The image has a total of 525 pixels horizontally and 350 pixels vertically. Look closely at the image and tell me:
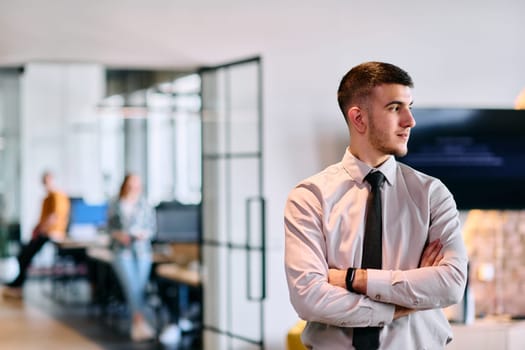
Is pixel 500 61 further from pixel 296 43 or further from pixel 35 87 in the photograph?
pixel 35 87

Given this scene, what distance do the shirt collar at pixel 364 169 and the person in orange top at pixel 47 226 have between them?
8920 mm

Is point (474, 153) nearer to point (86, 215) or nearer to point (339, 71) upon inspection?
point (339, 71)

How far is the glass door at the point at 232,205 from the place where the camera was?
6191 mm

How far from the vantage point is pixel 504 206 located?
253 inches

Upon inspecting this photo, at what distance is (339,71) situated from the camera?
635cm

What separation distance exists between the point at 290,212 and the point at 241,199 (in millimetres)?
4073

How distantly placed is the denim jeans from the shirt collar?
5999 millimetres

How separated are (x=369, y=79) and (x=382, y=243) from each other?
0.42 metres

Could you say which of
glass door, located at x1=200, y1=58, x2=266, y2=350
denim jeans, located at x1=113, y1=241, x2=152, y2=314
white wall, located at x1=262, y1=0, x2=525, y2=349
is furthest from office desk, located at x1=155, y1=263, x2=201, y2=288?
white wall, located at x1=262, y1=0, x2=525, y2=349

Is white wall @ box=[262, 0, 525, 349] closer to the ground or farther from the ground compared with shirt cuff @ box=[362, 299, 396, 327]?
farther from the ground

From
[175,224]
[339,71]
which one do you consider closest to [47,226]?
[175,224]

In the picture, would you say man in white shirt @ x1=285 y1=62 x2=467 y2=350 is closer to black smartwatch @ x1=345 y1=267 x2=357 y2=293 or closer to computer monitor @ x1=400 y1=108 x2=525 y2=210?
black smartwatch @ x1=345 y1=267 x2=357 y2=293

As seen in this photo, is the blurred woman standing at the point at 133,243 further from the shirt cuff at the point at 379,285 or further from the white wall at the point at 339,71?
the shirt cuff at the point at 379,285

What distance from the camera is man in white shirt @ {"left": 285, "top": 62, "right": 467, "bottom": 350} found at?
7.09ft
